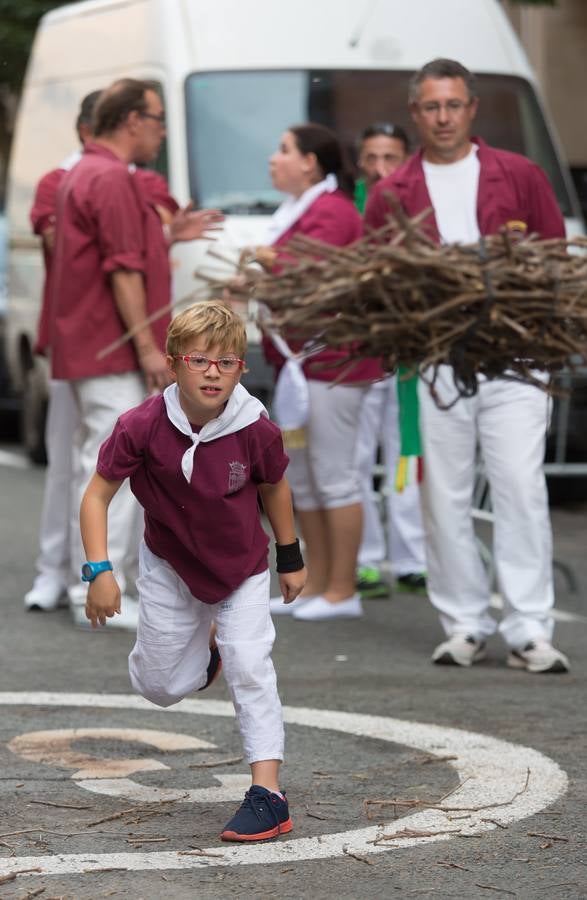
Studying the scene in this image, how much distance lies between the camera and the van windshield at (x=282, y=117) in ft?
37.9

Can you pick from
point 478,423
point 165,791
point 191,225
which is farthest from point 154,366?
point 165,791

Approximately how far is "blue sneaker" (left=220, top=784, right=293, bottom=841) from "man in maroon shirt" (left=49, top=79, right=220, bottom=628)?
331cm

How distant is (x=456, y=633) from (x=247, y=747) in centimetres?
255

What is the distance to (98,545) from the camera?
5.16m

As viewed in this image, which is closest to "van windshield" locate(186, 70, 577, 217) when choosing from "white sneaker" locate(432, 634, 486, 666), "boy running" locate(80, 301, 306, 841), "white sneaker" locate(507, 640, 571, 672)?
"white sneaker" locate(432, 634, 486, 666)

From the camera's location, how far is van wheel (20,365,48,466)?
47.5 feet

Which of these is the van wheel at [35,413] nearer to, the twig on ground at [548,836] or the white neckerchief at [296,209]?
the white neckerchief at [296,209]

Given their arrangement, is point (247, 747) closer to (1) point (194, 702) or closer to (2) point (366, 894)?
(2) point (366, 894)

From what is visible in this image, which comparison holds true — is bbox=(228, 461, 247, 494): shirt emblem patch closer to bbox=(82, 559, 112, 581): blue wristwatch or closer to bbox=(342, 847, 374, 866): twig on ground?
bbox=(82, 559, 112, 581): blue wristwatch

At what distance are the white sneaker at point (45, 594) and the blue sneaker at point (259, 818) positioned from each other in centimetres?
389

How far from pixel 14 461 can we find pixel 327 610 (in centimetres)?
702

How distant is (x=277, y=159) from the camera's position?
28.2 ft

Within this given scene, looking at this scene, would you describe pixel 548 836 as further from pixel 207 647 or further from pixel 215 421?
pixel 215 421

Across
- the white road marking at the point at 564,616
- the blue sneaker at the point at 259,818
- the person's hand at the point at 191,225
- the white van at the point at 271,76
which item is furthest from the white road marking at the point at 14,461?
the blue sneaker at the point at 259,818
